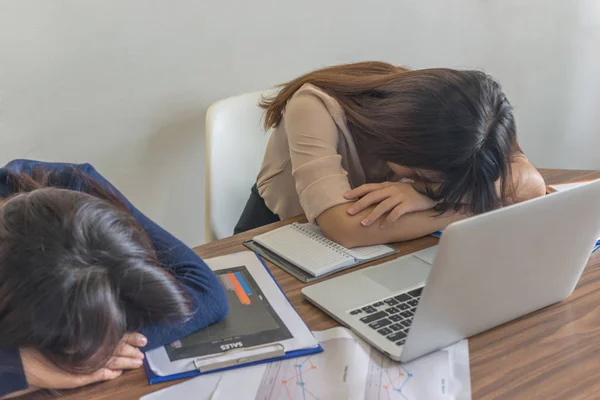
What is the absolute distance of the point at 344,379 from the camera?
745 mm

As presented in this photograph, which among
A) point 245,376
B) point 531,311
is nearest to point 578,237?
point 531,311

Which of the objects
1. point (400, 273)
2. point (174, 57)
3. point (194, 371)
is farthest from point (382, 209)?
point (174, 57)

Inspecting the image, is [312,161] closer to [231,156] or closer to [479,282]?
[231,156]

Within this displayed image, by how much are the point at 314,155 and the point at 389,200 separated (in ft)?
0.56

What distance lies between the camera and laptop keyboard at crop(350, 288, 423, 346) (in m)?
0.83

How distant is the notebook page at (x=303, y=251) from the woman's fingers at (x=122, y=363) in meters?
0.33

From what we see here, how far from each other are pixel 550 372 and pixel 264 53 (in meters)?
1.26

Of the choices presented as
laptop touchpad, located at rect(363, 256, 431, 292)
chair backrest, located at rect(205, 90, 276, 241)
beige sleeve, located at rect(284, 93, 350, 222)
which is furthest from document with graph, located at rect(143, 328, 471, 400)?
chair backrest, located at rect(205, 90, 276, 241)

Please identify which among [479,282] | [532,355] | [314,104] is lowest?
[532,355]

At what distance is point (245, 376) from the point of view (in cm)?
75

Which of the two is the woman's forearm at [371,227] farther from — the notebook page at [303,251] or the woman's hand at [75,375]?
the woman's hand at [75,375]

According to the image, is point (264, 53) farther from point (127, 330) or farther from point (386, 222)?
point (127, 330)

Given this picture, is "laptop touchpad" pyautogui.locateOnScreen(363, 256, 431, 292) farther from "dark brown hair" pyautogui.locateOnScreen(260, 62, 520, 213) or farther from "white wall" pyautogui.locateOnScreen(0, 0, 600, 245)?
"white wall" pyautogui.locateOnScreen(0, 0, 600, 245)

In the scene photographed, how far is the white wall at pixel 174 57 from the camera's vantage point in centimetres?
146
